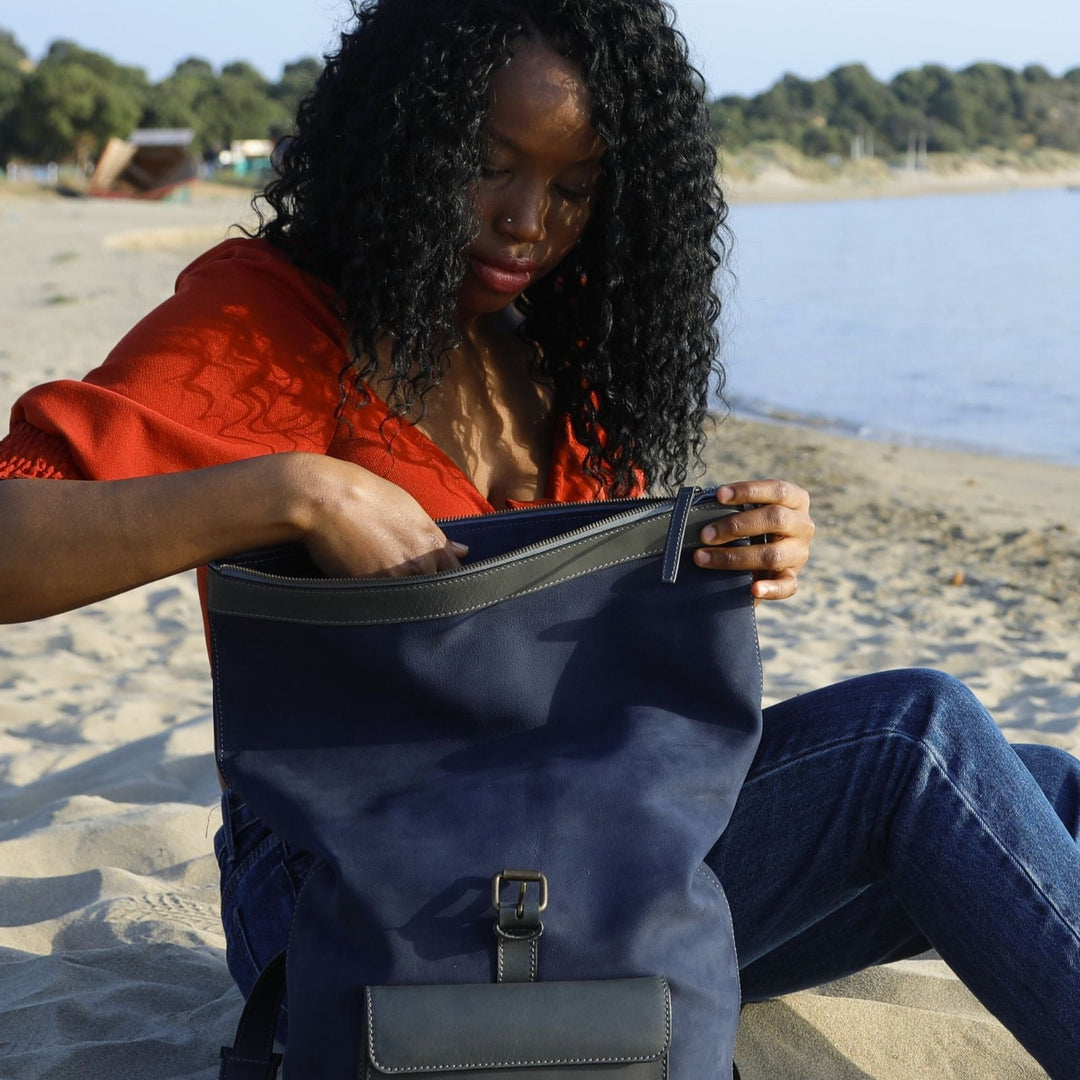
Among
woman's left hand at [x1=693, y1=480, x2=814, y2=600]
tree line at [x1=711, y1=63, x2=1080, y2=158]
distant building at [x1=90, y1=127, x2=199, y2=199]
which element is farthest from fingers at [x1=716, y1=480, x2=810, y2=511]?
tree line at [x1=711, y1=63, x2=1080, y2=158]

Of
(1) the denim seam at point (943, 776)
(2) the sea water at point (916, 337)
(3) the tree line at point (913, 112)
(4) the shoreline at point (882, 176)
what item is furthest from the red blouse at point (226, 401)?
(3) the tree line at point (913, 112)

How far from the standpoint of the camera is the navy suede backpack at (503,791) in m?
1.31

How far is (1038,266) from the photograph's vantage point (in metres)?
26.0

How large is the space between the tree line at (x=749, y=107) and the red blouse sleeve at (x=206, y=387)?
45.4 meters

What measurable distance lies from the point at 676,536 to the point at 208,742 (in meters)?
2.12

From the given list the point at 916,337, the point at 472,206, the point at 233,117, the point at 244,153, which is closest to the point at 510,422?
the point at 472,206

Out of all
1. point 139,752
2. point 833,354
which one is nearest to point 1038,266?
point 833,354

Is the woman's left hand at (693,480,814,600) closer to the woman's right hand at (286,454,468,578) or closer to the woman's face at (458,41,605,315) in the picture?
the woman's right hand at (286,454,468,578)

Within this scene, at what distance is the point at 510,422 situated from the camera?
2.13 metres

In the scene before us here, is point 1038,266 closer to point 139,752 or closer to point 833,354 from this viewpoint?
point 833,354

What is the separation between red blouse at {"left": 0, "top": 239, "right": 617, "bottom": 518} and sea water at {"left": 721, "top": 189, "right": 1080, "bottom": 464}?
0.75 m

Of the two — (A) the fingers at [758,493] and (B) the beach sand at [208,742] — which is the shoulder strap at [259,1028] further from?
(A) the fingers at [758,493]

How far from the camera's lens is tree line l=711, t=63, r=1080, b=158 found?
76125 mm

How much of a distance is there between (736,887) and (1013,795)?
0.34 m
